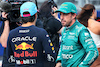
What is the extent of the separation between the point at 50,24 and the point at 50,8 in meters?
0.38

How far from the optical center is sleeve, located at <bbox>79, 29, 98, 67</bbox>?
3.03 metres

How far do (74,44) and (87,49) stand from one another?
0.24 metres

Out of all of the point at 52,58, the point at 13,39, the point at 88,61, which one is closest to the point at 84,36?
the point at 88,61

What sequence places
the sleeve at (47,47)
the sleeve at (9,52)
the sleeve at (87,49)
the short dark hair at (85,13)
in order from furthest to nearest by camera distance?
the short dark hair at (85,13) < the sleeve at (9,52) < the sleeve at (47,47) < the sleeve at (87,49)

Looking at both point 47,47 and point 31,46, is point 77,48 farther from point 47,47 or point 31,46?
point 31,46

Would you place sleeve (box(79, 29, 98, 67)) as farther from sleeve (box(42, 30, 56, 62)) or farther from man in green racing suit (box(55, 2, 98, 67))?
sleeve (box(42, 30, 56, 62))

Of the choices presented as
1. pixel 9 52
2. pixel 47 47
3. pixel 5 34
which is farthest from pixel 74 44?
pixel 5 34

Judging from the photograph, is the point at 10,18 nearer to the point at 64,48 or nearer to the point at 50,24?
the point at 50,24

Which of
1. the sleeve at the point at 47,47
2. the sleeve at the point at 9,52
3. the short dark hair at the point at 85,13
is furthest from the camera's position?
the short dark hair at the point at 85,13

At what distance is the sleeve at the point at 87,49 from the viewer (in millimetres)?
3025

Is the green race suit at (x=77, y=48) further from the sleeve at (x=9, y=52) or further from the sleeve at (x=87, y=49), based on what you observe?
the sleeve at (x=9, y=52)

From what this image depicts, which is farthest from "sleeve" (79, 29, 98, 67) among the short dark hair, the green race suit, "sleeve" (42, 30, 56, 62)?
the short dark hair

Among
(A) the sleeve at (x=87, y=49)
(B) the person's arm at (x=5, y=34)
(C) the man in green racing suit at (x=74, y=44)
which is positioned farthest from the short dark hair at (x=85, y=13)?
(B) the person's arm at (x=5, y=34)

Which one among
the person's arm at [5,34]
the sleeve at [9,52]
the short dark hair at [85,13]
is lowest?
the sleeve at [9,52]
